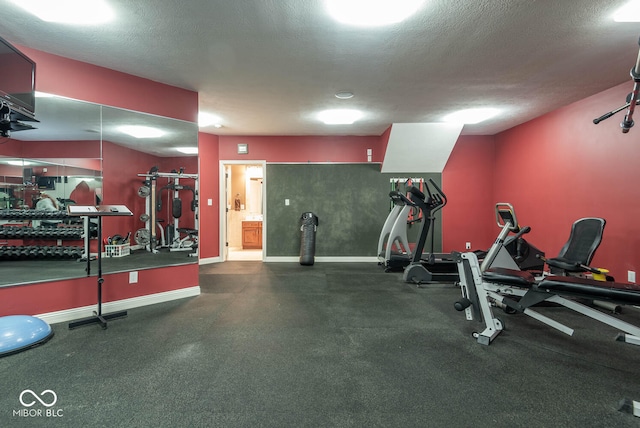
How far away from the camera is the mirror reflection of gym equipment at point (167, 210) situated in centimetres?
371

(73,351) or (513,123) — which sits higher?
(513,123)

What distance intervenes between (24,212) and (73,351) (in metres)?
1.64

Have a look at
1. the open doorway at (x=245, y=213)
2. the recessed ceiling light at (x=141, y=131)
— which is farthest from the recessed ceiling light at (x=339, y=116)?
the open doorway at (x=245, y=213)

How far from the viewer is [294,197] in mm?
6195

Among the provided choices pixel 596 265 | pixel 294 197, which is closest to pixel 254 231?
pixel 294 197

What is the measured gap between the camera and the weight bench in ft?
6.24

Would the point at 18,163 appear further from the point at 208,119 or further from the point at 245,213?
the point at 245,213

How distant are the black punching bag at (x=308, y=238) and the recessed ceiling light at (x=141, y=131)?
3.06m

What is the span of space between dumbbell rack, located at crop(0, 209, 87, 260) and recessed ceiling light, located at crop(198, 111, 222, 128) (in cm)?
241

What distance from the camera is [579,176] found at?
409cm

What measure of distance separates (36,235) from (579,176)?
6757 millimetres

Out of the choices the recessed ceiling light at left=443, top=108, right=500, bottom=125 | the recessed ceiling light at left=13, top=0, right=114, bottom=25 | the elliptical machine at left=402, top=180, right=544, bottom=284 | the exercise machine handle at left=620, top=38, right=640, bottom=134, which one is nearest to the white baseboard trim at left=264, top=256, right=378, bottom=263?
the elliptical machine at left=402, top=180, right=544, bottom=284

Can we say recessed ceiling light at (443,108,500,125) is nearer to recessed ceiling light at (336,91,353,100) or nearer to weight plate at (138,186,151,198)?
recessed ceiling light at (336,91,353,100)

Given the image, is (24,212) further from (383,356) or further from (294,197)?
(294,197)
